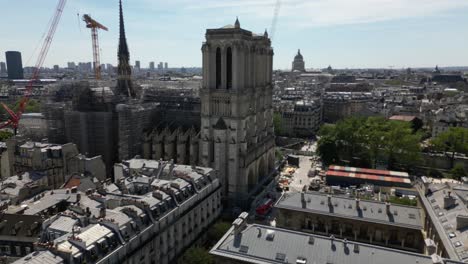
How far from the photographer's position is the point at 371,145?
112 metres

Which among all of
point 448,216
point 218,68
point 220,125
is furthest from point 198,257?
point 218,68

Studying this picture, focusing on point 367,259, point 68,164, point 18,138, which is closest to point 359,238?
point 367,259

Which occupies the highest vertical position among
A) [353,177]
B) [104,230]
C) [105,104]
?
[105,104]

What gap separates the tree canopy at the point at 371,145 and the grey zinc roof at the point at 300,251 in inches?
2920

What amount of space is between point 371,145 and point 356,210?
6270cm

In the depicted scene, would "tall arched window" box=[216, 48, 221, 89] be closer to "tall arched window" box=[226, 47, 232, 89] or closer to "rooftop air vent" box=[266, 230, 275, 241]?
"tall arched window" box=[226, 47, 232, 89]

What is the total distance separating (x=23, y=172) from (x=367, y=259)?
7299 centimetres

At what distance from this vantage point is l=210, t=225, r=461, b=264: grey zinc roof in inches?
1569

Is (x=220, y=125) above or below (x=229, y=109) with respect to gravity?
below

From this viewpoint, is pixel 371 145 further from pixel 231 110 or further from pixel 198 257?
pixel 198 257

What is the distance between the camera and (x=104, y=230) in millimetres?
44250

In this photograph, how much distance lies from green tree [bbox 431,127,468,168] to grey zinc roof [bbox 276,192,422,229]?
71.3 meters

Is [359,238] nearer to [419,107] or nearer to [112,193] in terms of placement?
[112,193]

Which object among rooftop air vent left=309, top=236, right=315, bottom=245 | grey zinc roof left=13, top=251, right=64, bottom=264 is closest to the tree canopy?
rooftop air vent left=309, top=236, right=315, bottom=245
